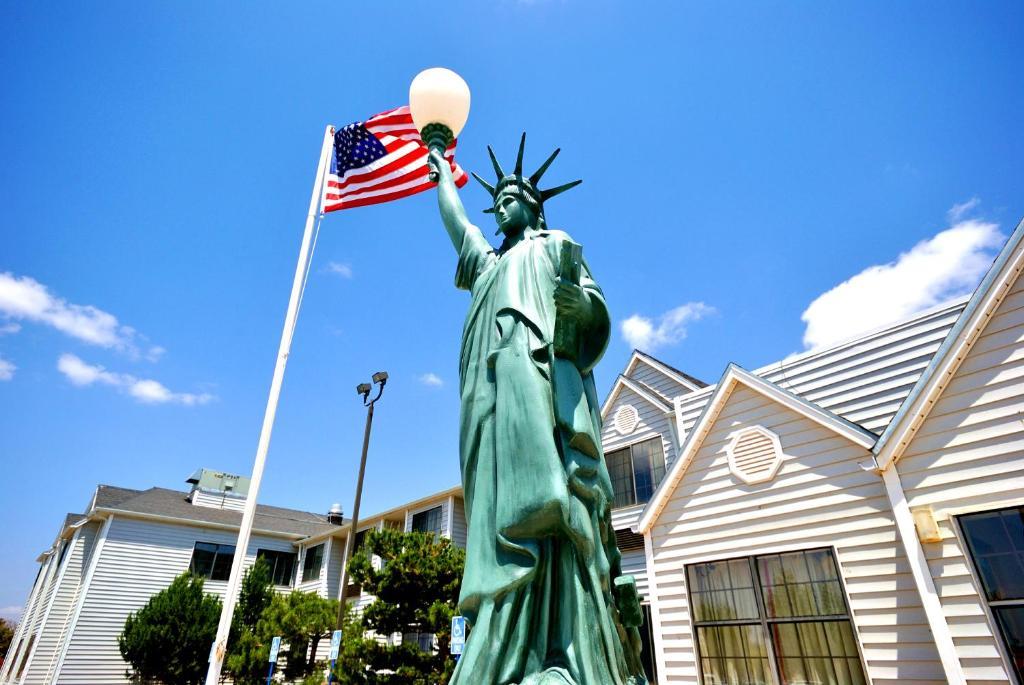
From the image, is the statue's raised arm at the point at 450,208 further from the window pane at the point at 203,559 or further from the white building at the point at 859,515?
the window pane at the point at 203,559

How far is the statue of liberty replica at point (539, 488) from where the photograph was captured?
7.40 feet

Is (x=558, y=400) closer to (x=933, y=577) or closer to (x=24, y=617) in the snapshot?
(x=933, y=577)

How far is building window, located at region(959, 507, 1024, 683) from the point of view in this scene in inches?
245

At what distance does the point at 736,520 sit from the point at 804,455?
5.16ft

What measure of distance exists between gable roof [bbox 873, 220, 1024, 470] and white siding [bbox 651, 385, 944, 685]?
1.68 feet

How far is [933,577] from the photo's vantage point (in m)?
6.77

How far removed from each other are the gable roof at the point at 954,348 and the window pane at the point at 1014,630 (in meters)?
1.94

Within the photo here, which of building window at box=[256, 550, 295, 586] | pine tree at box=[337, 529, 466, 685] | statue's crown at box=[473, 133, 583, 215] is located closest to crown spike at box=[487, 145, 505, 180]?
statue's crown at box=[473, 133, 583, 215]

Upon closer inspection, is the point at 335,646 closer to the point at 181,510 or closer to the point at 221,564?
the point at 221,564

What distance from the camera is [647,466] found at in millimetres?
15195

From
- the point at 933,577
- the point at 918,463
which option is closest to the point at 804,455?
the point at 918,463

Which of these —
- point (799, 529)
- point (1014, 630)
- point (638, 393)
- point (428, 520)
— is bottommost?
point (1014, 630)

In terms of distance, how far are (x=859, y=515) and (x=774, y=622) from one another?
6.96 feet

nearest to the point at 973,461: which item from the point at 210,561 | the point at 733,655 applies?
the point at 733,655
